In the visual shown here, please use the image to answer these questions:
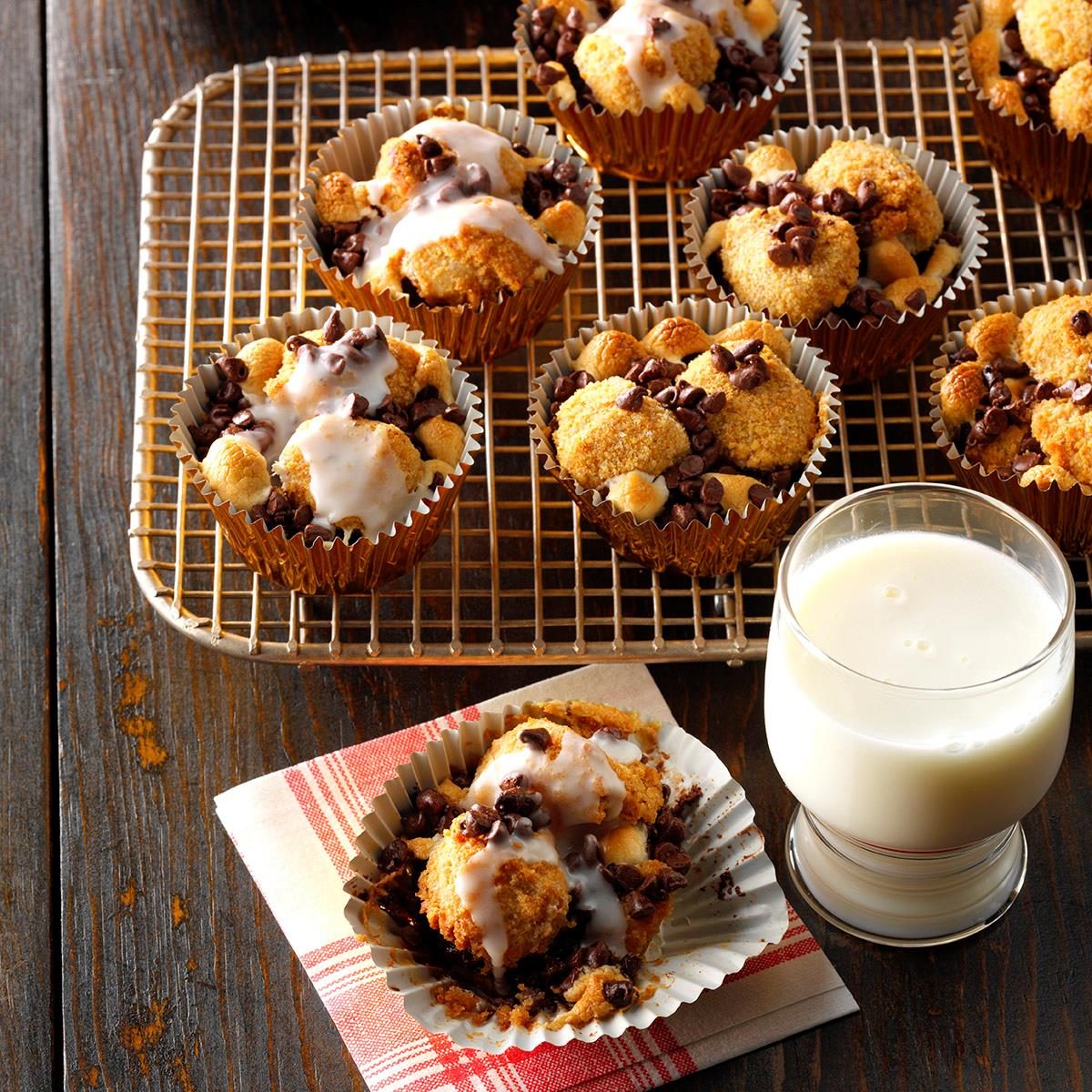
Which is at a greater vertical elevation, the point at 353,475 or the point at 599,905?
the point at 353,475

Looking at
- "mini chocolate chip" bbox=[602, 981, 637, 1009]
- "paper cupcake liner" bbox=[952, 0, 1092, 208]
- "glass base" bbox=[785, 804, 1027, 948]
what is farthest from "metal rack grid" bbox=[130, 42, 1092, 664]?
"mini chocolate chip" bbox=[602, 981, 637, 1009]

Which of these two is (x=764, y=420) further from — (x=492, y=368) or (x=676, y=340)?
(x=492, y=368)

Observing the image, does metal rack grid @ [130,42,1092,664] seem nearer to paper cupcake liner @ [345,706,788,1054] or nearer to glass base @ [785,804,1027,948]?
paper cupcake liner @ [345,706,788,1054]

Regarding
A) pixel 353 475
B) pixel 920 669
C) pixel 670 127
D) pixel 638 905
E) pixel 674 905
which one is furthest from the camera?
pixel 670 127

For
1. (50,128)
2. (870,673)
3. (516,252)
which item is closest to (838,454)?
(516,252)

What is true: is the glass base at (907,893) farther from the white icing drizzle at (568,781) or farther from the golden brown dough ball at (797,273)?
the golden brown dough ball at (797,273)

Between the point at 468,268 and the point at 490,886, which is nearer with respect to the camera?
the point at 490,886

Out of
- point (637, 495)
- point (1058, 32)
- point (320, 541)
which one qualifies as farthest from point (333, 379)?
point (1058, 32)

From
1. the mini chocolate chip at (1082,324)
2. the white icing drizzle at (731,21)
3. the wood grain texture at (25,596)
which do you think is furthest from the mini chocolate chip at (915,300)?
the wood grain texture at (25,596)

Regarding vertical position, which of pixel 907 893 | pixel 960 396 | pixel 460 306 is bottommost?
pixel 907 893
